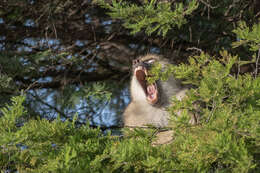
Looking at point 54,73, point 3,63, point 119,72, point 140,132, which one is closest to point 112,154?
point 140,132

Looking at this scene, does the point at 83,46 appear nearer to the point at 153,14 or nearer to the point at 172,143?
the point at 153,14

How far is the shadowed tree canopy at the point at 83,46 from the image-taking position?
3.16 m

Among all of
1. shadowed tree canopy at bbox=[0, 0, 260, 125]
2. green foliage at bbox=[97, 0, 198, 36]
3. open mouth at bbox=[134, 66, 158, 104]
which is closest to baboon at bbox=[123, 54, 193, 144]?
open mouth at bbox=[134, 66, 158, 104]

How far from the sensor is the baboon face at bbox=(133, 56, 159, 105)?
Answer: 320cm

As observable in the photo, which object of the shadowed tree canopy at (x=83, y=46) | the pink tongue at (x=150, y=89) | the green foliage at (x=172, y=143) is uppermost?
the shadowed tree canopy at (x=83, y=46)

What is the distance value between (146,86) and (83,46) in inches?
40.0

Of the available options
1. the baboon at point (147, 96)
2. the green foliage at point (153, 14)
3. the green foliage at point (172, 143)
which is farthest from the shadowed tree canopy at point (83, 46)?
the green foliage at point (172, 143)

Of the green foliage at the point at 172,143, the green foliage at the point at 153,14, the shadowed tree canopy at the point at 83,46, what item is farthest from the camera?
the shadowed tree canopy at the point at 83,46

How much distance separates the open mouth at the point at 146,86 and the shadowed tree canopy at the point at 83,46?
352 mm

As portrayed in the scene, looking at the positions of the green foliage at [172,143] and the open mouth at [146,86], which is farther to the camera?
the open mouth at [146,86]

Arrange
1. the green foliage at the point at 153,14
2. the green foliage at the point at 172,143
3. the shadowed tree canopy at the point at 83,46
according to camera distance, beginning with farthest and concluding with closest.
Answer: the shadowed tree canopy at the point at 83,46, the green foliage at the point at 153,14, the green foliage at the point at 172,143

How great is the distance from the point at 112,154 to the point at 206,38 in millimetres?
2636

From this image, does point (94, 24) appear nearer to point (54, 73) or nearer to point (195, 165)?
point (54, 73)

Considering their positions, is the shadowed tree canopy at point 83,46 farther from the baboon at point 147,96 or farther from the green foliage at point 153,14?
the green foliage at point 153,14
